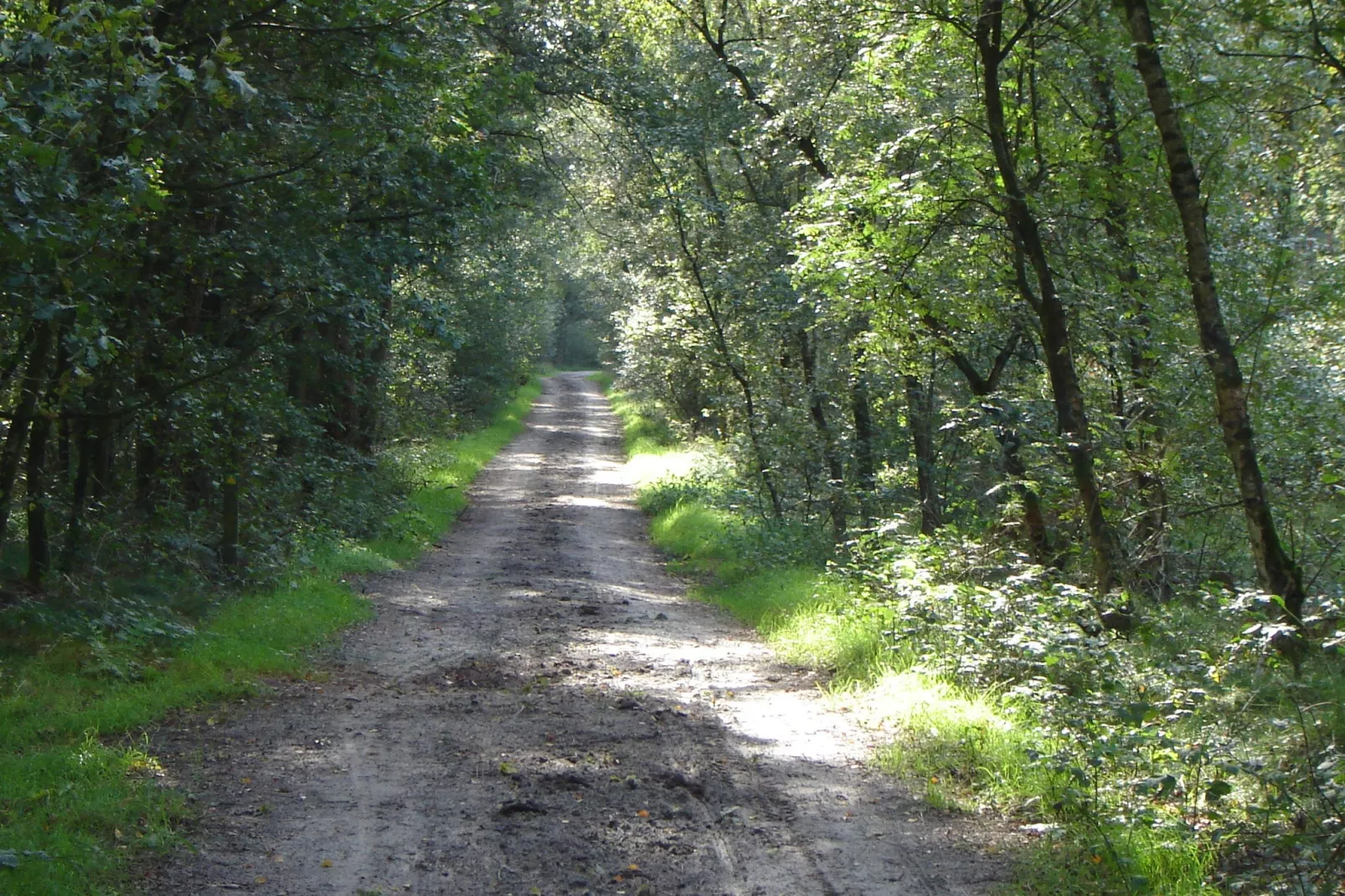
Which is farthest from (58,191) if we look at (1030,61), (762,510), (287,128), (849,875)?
(762,510)

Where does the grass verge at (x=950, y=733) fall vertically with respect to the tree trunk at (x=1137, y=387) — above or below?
below

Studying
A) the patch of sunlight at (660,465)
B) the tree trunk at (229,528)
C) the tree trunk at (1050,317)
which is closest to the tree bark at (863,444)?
the patch of sunlight at (660,465)

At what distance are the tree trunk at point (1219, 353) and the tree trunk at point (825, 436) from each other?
9523 mm

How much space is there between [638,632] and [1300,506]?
602 centimetres

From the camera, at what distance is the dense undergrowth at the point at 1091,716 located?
16.3 ft

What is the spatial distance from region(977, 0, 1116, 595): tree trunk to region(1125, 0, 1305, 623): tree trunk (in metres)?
1.53

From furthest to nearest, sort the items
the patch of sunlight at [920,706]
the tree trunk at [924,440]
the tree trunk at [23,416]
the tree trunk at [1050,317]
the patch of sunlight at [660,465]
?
the patch of sunlight at [660,465], the tree trunk at [924,440], the tree trunk at [1050,317], the tree trunk at [23,416], the patch of sunlight at [920,706]

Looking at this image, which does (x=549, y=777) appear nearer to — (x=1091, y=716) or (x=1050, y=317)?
(x=1091, y=716)

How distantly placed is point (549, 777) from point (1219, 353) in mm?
5148

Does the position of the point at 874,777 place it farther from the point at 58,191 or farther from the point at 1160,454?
the point at 58,191

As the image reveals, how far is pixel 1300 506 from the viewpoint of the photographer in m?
8.87

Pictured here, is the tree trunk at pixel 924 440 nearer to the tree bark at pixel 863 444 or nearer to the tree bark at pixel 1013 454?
the tree bark at pixel 863 444

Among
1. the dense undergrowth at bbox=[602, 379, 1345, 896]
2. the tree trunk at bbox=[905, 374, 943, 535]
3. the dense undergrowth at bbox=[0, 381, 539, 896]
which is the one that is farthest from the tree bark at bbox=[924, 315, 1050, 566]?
the dense undergrowth at bbox=[0, 381, 539, 896]

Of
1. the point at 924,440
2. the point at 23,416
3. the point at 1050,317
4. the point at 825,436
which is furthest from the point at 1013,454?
the point at 23,416
